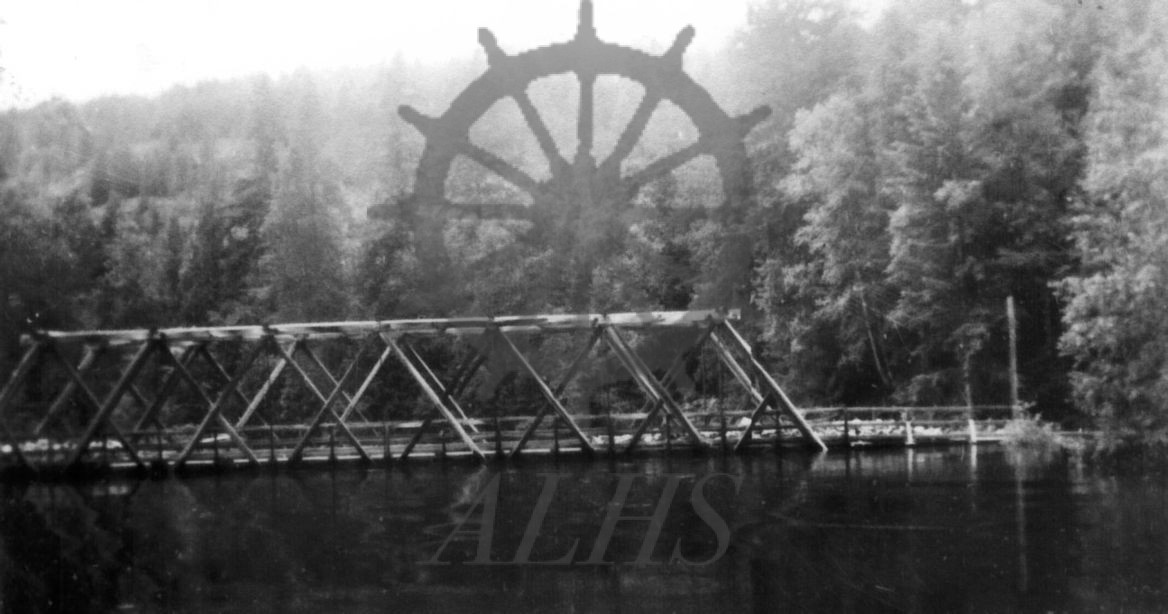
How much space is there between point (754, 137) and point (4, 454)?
37.3ft

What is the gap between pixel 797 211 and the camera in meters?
19.4

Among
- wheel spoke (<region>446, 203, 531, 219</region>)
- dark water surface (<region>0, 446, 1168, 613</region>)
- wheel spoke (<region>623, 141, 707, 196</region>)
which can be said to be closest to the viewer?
dark water surface (<region>0, 446, 1168, 613</region>)

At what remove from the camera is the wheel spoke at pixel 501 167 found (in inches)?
585

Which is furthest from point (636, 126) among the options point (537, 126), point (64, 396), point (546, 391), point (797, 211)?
point (64, 396)

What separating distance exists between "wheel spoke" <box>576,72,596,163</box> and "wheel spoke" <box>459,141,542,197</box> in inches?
32.8

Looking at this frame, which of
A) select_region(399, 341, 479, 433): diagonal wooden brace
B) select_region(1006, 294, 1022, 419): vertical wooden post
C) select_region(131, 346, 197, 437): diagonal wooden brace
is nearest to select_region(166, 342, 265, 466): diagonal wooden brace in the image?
select_region(131, 346, 197, 437): diagonal wooden brace

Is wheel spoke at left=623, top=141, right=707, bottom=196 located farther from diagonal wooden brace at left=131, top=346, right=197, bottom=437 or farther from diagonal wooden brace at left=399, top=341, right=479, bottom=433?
diagonal wooden brace at left=131, top=346, right=197, bottom=437

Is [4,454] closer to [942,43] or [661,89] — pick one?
[661,89]

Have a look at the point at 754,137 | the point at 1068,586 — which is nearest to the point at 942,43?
the point at 754,137

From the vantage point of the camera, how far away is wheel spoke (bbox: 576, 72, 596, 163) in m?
14.0

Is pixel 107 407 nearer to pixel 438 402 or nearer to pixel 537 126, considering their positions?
pixel 438 402

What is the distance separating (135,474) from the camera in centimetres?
1529

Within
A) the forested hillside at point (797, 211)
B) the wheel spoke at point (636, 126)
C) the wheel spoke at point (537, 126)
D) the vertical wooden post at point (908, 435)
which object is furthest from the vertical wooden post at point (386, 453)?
the vertical wooden post at point (908, 435)

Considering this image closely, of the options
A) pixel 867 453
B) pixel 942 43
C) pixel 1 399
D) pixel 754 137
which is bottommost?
pixel 867 453
